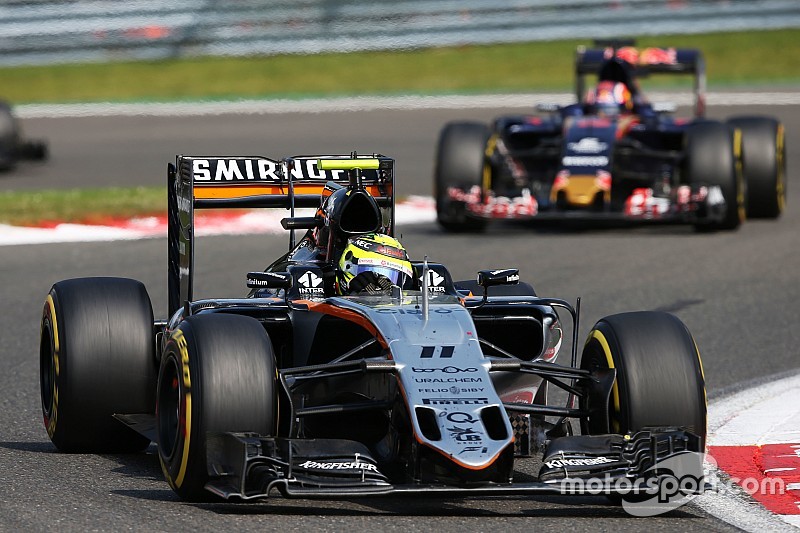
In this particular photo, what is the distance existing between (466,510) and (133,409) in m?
1.86

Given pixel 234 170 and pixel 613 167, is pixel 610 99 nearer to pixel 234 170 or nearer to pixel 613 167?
pixel 613 167

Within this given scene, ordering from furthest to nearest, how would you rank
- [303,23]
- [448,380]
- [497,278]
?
[303,23]
[497,278]
[448,380]

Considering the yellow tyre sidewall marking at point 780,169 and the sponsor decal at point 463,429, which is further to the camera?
the yellow tyre sidewall marking at point 780,169

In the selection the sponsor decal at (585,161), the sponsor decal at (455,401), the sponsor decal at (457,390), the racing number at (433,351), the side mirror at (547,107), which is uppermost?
the side mirror at (547,107)

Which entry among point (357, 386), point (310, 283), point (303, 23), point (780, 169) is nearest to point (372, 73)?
point (303, 23)

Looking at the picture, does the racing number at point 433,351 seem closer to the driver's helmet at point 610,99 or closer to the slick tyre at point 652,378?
the slick tyre at point 652,378

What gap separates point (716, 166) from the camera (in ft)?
51.2

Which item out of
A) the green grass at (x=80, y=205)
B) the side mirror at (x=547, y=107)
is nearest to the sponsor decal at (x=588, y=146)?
the side mirror at (x=547, y=107)

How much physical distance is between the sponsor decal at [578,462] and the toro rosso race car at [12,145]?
16676 mm

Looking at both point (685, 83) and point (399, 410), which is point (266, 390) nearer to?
point (399, 410)

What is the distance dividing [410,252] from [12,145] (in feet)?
30.7

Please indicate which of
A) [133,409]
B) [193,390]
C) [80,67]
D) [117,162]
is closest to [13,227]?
[117,162]

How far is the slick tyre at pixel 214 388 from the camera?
19.9 feet

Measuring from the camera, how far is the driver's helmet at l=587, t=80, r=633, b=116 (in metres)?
17.1
